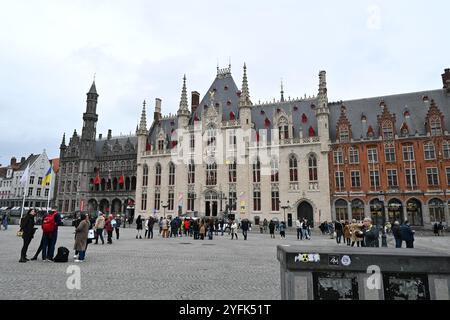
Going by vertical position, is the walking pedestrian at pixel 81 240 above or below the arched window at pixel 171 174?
below

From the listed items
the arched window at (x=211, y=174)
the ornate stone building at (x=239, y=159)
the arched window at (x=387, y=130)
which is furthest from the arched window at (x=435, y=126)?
the arched window at (x=211, y=174)

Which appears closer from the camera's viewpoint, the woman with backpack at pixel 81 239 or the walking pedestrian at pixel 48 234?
the woman with backpack at pixel 81 239

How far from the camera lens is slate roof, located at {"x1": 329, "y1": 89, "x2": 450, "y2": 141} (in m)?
41.4

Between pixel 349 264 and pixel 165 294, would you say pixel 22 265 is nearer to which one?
pixel 165 294

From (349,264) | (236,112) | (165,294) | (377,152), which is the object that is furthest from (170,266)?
(236,112)

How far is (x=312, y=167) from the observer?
44031mm

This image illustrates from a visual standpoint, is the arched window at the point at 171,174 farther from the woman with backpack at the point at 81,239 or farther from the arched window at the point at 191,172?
the woman with backpack at the point at 81,239

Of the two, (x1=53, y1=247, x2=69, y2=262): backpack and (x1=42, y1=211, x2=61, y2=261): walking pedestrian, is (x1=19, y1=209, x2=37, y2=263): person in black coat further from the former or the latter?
(x1=53, y1=247, x2=69, y2=262): backpack

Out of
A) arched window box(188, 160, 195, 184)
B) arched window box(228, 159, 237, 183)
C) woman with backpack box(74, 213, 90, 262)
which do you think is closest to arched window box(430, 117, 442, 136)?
arched window box(228, 159, 237, 183)

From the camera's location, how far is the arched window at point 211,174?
160 ft

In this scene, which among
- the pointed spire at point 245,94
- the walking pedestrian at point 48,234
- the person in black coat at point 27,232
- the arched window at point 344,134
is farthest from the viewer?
the pointed spire at point 245,94

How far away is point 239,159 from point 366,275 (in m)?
43.2

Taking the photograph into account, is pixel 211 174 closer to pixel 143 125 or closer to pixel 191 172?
pixel 191 172

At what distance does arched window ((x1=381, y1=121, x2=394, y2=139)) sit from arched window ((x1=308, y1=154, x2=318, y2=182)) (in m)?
9.69
